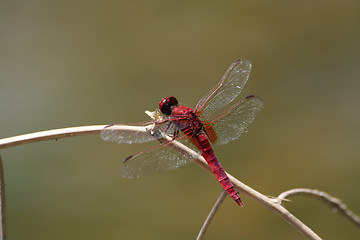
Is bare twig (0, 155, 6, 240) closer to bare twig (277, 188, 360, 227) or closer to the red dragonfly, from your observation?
the red dragonfly

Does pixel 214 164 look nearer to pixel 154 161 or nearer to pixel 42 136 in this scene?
pixel 154 161

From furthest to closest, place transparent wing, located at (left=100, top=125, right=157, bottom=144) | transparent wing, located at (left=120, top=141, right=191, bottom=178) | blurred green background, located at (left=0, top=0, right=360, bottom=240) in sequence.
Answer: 1. blurred green background, located at (left=0, top=0, right=360, bottom=240)
2. transparent wing, located at (left=120, top=141, right=191, bottom=178)
3. transparent wing, located at (left=100, top=125, right=157, bottom=144)

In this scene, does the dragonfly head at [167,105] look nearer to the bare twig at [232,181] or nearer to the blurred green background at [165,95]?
the bare twig at [232,181]

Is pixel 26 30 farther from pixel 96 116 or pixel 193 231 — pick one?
pixel 193 231

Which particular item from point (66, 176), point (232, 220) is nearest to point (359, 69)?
point (232, 220)

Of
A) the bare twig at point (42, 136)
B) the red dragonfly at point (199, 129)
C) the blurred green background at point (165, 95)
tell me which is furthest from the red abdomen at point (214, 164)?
the blurred green background at point (165, 95)

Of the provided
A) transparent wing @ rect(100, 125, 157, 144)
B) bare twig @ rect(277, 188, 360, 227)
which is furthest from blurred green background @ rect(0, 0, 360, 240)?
transparent wing @ rect(100, 125, 157, 144)

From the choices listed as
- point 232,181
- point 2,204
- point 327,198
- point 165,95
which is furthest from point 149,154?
point 165,95

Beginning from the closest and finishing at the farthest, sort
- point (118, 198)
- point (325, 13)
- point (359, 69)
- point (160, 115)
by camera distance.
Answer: point (160, 115) → point (118, 198) → point (359, 69) → point (325, 13)

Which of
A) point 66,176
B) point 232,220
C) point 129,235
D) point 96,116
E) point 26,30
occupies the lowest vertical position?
point 232,220
